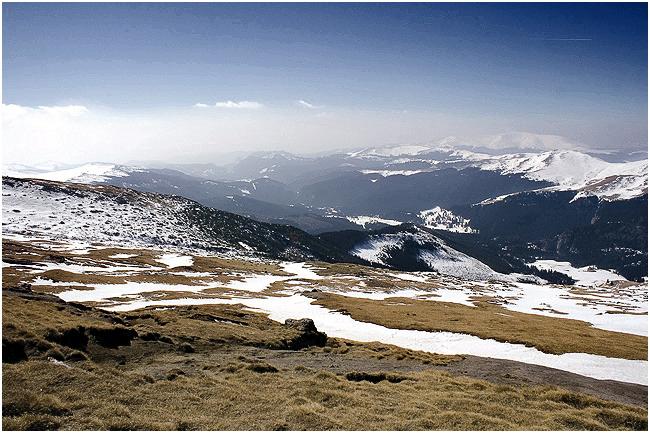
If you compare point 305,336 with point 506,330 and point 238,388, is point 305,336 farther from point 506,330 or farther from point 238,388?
point 506,330

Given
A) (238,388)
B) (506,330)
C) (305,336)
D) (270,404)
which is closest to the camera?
(270,404)

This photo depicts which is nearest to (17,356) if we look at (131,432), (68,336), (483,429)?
(68,336)

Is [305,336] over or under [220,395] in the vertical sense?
under

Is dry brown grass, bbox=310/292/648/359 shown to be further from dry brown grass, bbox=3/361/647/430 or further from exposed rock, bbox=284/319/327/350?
dry brown grass, bbox=3/361/647/430

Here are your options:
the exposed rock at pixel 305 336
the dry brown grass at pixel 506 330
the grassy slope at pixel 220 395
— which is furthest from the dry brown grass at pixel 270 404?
the dry brown grass at pixel 506 330

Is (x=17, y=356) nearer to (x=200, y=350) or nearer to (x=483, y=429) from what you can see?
(x=200, y=350)

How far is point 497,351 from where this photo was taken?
51.2 metres

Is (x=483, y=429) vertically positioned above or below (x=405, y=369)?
above

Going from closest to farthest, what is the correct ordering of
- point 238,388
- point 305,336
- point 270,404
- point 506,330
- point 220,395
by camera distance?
1. point 270,404
2. point 220,395
3. point 238,388
4. point 305,336
5. point 506,330

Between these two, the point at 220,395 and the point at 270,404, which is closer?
the point at 270,404

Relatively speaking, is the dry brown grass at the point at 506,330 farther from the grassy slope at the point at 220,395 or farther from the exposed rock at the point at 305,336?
the grassy slope at the point at 220,395

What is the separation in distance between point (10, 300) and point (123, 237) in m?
176

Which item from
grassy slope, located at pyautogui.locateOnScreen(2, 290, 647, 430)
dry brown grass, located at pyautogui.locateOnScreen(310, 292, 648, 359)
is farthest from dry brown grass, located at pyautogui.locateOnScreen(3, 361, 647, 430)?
dry brown grass, located at pyautogui.locateOnScreen(310, 292, 648, 359)

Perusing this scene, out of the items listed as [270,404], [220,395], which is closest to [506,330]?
[270,404]
